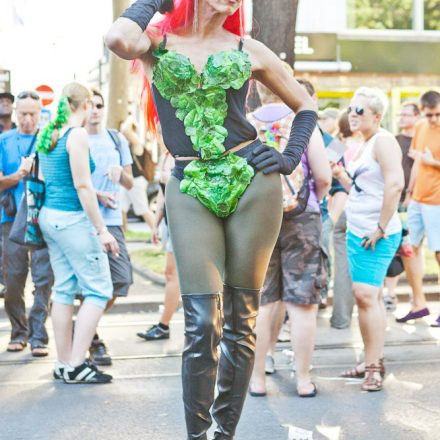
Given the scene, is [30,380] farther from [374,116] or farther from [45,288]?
[374,116]

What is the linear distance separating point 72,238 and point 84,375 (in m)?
0.87

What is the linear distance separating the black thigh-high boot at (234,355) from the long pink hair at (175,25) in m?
0.88

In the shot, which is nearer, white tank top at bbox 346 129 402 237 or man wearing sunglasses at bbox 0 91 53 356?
white tank top at bbox 346 129 402 237

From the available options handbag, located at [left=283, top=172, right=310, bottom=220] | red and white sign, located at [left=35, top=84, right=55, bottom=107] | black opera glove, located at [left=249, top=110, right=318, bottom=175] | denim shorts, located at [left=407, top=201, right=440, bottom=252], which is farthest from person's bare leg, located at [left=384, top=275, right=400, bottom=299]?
red and white sign, located at [left=35, top=84, right=55, bottom=107]

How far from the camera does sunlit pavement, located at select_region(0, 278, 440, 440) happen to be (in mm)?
5223

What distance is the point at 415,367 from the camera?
6.80 meters

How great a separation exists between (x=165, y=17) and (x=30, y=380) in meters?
3.21

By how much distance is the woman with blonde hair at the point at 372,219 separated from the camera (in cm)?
621

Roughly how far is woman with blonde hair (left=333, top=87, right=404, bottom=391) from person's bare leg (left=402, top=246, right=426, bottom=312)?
2.57 metres

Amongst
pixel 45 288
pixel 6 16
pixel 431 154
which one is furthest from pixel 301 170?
pixel 6 16

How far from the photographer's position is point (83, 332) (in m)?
6.41

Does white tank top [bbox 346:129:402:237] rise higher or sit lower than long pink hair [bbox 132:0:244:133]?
lower

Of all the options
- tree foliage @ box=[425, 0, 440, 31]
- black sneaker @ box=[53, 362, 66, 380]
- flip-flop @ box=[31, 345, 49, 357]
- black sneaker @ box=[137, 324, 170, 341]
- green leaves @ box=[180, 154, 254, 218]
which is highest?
tree foliage @ box=[425, 0, 440, 31]

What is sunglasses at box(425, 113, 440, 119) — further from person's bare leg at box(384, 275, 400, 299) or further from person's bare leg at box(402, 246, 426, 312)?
person's bare leg at box(384, 275, 400, 299)
